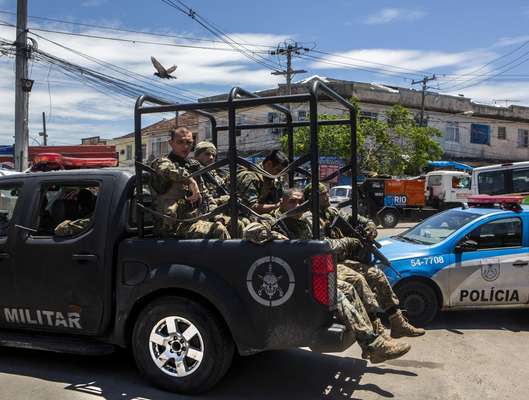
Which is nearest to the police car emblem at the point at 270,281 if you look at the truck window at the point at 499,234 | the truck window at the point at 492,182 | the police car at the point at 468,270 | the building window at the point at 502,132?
the police car at the point at 468,270

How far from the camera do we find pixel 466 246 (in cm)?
643

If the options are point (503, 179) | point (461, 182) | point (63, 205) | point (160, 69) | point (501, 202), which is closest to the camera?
point (63, 205)

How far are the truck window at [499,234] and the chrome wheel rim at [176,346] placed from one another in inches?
155

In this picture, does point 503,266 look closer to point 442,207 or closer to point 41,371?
point 41,371

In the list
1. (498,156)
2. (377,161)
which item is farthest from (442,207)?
(498,156)

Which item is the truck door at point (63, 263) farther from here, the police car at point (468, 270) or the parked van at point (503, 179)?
the parked van at point (503, 179)

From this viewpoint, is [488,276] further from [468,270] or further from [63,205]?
[63,205]

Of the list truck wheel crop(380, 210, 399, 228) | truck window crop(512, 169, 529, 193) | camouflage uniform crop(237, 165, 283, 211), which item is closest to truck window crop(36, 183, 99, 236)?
camouflage uniform crop(237, 165, 283, 211)

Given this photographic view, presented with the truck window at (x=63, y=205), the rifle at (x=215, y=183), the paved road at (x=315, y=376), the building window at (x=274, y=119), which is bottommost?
the paved road at (x=315, y=376)

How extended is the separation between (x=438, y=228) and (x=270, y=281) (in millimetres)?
3864

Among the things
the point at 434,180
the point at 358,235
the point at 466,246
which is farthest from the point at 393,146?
the point at 358,235

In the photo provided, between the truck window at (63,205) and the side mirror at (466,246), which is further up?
the truck window at (63,205)

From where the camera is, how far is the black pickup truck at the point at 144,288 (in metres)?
3.85

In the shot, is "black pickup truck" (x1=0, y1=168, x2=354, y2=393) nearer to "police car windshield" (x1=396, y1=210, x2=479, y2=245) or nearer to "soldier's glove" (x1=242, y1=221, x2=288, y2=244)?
"soldier's glove" (x1=242, y1=221, x2=288, y2=244)
